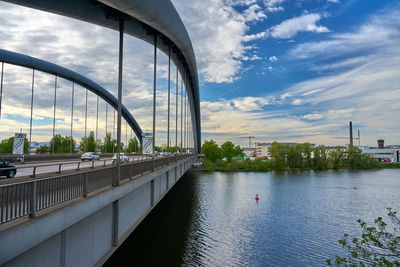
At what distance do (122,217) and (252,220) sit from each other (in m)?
16.5

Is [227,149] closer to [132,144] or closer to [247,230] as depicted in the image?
[132,144]

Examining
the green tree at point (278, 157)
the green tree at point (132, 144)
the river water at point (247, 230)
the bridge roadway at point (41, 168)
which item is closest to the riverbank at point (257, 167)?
the green tree at point (278, 157)

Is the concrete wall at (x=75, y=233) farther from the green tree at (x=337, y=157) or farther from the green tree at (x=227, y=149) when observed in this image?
the green tree at (x=227, y=149)

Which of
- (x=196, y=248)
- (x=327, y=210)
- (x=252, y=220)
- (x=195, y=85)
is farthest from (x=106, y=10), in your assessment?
(x=195, y=85)

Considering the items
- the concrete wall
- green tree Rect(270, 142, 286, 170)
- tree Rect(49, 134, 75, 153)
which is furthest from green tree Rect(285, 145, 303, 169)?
the concrete wall

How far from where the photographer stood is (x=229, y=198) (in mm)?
32875

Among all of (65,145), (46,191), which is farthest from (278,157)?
(46,191)

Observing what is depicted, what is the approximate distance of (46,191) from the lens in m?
5.07

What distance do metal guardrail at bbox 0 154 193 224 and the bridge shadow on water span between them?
25.4 ft

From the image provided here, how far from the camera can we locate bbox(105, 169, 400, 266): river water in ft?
47.9

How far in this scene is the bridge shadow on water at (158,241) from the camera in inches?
551

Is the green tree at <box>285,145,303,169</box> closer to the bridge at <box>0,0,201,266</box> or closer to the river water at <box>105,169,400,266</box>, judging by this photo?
the river water at <box>105,169,400,266</box>

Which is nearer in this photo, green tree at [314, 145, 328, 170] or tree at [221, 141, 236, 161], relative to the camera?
green tree at [314, 145, 328, 170]

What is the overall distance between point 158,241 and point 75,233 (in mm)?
12563
